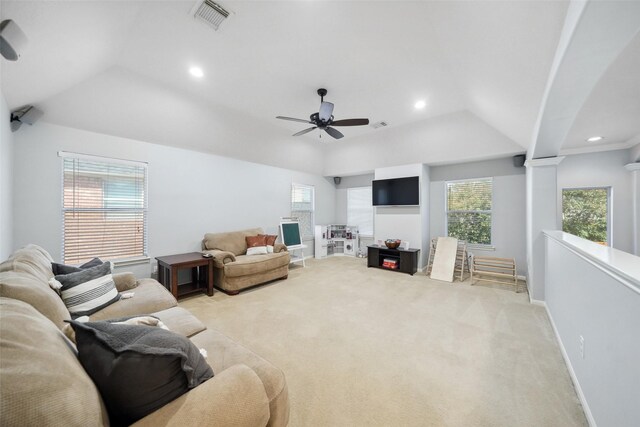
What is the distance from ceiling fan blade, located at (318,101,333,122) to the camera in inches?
136

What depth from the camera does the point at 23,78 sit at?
2221 mm

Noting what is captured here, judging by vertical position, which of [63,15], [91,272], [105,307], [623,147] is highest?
[63,15]

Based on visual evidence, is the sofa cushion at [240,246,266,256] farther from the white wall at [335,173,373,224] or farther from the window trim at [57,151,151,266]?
the white wall at [335,173,373,224]

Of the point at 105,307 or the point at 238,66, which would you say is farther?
the point at 238,66

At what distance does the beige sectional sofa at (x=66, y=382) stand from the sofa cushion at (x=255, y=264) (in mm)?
2210

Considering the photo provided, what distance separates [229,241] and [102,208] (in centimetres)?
192

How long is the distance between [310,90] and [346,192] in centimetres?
399

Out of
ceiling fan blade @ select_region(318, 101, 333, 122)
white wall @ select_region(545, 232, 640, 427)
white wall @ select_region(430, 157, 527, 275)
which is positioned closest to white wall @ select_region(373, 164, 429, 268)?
→ white wall @ select_region(430, 157, 527, 275)

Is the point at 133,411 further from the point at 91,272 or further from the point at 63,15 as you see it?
the point at 63,15

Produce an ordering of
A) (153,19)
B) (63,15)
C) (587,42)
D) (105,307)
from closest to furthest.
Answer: (587,42) < (63,15) < (105,307) < (153,19)

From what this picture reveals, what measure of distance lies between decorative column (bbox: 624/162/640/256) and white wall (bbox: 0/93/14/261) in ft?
27.2

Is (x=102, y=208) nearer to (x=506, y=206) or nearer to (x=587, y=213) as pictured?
(x=506, y=206)

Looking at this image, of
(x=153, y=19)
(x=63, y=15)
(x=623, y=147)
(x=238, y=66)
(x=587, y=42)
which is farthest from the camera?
(x=623, y=147)

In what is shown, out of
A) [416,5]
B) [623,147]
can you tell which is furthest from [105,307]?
[623,147]
